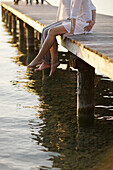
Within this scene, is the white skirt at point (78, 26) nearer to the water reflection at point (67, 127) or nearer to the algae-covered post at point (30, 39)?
the water reflection at point (67, 127)

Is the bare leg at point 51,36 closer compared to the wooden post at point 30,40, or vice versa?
the bare leg at point 51,36

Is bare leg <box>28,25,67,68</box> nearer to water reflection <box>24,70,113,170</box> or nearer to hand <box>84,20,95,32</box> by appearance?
hand <box>84,20,95,32</box>

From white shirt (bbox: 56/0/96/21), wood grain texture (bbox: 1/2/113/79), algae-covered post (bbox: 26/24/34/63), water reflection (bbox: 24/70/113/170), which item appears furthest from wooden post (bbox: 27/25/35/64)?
white shirt (bbox: 56/0/96/21)

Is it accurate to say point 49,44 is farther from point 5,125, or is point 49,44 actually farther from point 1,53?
point 1,53

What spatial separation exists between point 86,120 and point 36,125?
0.69 metres

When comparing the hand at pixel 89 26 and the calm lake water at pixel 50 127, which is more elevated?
the hand at pixel 89 26

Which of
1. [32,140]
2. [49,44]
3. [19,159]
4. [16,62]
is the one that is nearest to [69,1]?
[49,44]

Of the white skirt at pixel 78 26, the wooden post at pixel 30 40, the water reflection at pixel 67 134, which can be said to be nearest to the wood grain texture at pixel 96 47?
the white skirt at pixel 78 26

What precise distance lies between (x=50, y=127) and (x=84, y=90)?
26.3 inches

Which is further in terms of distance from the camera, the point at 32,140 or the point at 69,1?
the point at 69,1

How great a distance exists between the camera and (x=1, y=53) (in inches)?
507

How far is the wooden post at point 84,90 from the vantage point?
6.16m

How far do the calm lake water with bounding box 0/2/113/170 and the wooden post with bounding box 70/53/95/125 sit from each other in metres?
0.12

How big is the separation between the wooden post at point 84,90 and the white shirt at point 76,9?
550 millimetres
